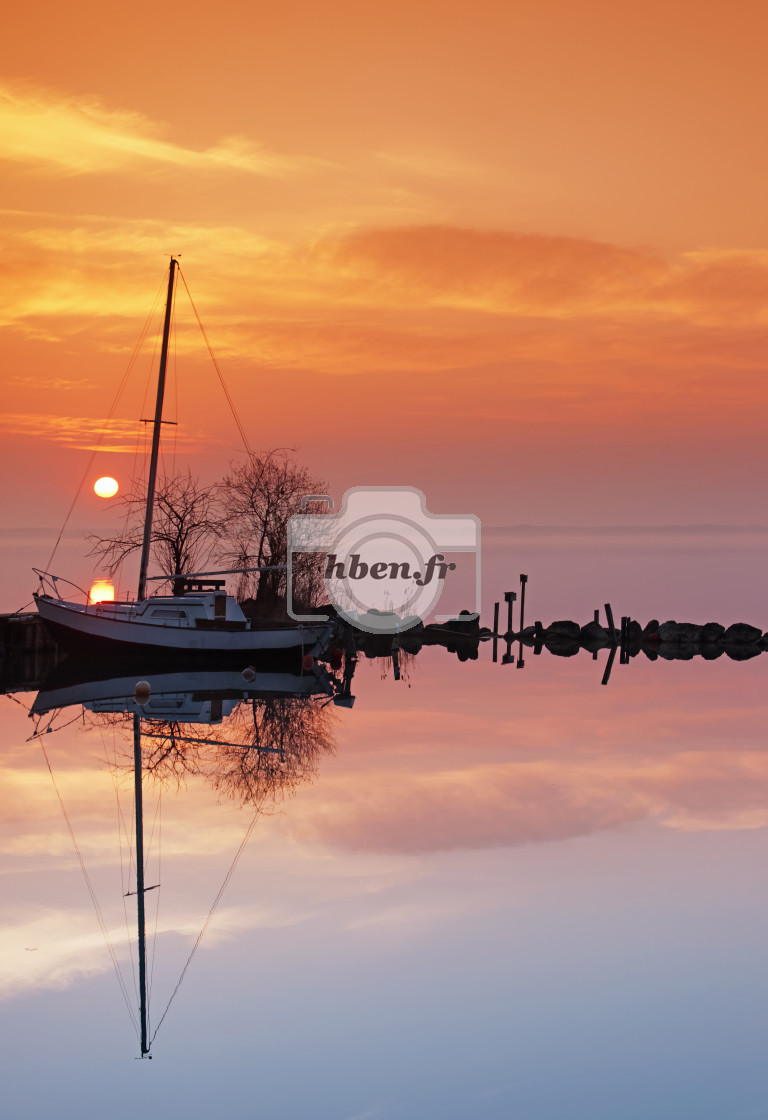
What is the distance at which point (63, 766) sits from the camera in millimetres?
28312

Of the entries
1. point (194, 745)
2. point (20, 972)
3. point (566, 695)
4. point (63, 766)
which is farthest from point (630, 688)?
point (20, 972)

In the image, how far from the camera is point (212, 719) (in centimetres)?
3484

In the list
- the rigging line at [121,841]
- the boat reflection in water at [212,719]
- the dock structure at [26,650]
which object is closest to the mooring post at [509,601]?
the boat reflection in water at [212,719]

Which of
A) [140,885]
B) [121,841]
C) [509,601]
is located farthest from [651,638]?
[140,885]

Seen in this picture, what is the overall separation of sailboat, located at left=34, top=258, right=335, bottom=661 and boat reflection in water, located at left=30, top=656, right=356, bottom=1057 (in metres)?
0.88

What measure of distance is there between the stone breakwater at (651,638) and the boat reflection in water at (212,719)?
18790 mm

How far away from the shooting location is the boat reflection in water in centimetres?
2639

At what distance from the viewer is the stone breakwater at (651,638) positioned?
65.6 meters

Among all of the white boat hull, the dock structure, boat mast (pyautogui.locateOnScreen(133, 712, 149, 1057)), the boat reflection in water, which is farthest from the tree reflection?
the dock structure

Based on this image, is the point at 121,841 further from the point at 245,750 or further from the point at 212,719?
the point at 212,719

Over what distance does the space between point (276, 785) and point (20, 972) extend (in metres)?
11.8

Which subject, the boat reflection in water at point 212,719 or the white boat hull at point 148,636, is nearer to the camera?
the boat reflection in water at point 212,719

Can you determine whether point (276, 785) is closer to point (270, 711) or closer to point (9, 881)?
point (9, 881)

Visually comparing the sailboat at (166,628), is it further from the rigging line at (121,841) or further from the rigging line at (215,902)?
the rigging line at (215,902)
